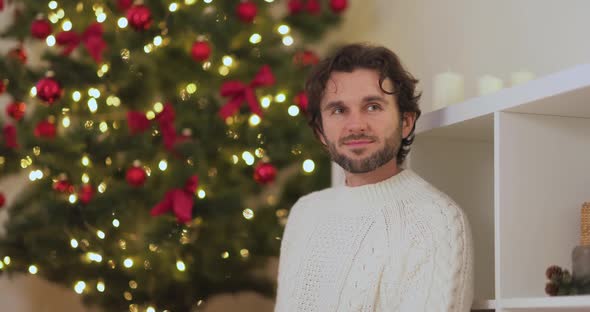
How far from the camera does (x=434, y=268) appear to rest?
1.63 meters

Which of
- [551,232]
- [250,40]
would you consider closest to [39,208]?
[250,40]

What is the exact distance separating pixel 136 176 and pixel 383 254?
118 cm

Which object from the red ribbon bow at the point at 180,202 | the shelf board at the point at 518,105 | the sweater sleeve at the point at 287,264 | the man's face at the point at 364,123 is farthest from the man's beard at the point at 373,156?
the red ribbon bow at the point at 180,202

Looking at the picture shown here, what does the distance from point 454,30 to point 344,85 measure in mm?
975

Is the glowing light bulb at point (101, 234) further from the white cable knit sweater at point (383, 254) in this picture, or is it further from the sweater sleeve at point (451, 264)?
the sweater sleeve at point (451, 264)

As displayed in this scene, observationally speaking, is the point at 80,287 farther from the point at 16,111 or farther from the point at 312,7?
the point at 312,7

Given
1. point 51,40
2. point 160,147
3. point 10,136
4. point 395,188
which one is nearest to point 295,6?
point 160,147

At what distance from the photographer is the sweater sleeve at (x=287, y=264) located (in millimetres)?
1896

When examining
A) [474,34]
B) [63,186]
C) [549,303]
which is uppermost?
[474,34]

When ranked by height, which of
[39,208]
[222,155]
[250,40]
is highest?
[250,40]

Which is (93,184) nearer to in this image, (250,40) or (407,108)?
(250,40)

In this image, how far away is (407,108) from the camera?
185 centimetres

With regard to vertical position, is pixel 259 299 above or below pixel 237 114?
below

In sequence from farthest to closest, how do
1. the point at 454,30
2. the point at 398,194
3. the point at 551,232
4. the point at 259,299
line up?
1. the point at 259,299
2. the point at 454,30
3. the point at 398,194
4. the point at 551,232
